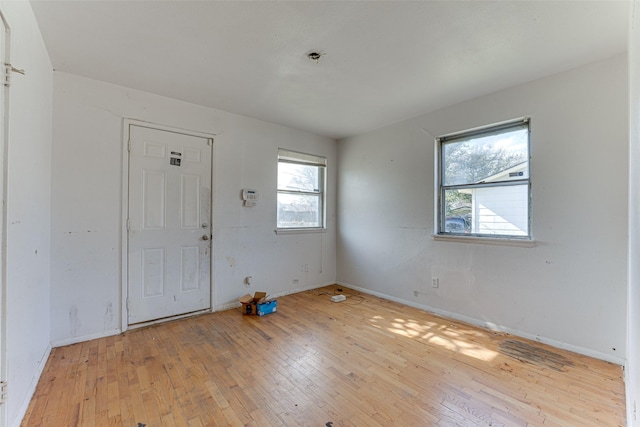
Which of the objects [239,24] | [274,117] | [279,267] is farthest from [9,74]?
[279,267]

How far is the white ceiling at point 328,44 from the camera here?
1716 mm

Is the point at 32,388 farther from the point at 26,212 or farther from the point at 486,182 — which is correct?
the point at 486,182

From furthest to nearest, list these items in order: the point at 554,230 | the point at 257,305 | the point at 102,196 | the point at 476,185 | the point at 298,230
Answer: the point at 298,230 → the point at 257,305 → the point at 476,185 → the point at 102,196 → the point at 554,230

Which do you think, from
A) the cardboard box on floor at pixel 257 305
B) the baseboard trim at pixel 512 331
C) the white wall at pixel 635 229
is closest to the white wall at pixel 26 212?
the cardboard box on floor at pixel 257 305

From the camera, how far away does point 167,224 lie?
3043 millimetres

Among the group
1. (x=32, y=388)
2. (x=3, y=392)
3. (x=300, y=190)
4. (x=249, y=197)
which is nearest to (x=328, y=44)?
(x=249, y=197)

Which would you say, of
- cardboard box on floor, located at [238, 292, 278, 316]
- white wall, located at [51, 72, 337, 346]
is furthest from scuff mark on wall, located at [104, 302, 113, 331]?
cardboard box on floor, located at [238, 292, 278, 316]

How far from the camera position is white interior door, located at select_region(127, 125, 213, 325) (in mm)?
2854

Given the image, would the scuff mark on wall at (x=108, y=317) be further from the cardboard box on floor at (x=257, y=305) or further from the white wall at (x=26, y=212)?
the cardboard box on floor at (x=257, y=305)

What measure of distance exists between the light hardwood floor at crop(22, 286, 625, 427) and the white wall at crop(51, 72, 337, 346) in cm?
38

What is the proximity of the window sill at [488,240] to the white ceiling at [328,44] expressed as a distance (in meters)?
1.55

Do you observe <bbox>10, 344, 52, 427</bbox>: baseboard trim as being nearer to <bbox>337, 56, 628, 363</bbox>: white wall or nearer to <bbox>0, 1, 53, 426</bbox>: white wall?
<bbox>0, 1, 53, 426</bbox>: white wall

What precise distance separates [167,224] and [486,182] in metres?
3.58

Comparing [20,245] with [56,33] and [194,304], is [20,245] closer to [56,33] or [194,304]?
[56,33]
